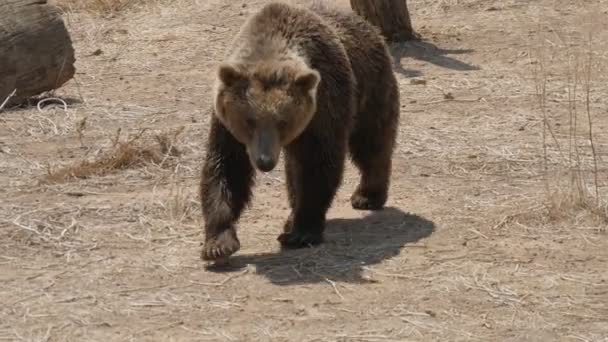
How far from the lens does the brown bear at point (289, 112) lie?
6.79 m

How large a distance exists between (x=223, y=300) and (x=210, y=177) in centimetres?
99

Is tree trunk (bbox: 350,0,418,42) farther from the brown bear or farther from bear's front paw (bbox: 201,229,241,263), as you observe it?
bear's front paw (bbox: 201,229,241,263)

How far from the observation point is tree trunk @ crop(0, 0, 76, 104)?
10.6 m

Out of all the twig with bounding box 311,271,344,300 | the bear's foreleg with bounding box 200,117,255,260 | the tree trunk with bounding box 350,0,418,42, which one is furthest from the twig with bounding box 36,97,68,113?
the twig with bounding box 311,271,344,300

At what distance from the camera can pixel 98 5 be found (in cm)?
1489

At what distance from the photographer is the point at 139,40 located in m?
13.8

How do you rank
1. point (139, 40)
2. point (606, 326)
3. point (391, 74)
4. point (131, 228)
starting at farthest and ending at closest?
1. point (139, 40)
2. point (391, 74)
3. point (131, 228)
4. point (606, 326)

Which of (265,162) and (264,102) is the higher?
(264,102)

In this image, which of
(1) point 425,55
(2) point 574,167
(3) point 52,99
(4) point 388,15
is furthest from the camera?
(4) point 388,15

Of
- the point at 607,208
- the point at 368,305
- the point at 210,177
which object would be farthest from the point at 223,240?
the point at 607,208

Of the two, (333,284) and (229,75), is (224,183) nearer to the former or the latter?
(229,75)

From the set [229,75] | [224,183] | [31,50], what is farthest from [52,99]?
[229,75]

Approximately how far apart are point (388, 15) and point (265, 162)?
6.89m

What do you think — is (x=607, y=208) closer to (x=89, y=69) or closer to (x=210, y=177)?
(x=210, y=177)
